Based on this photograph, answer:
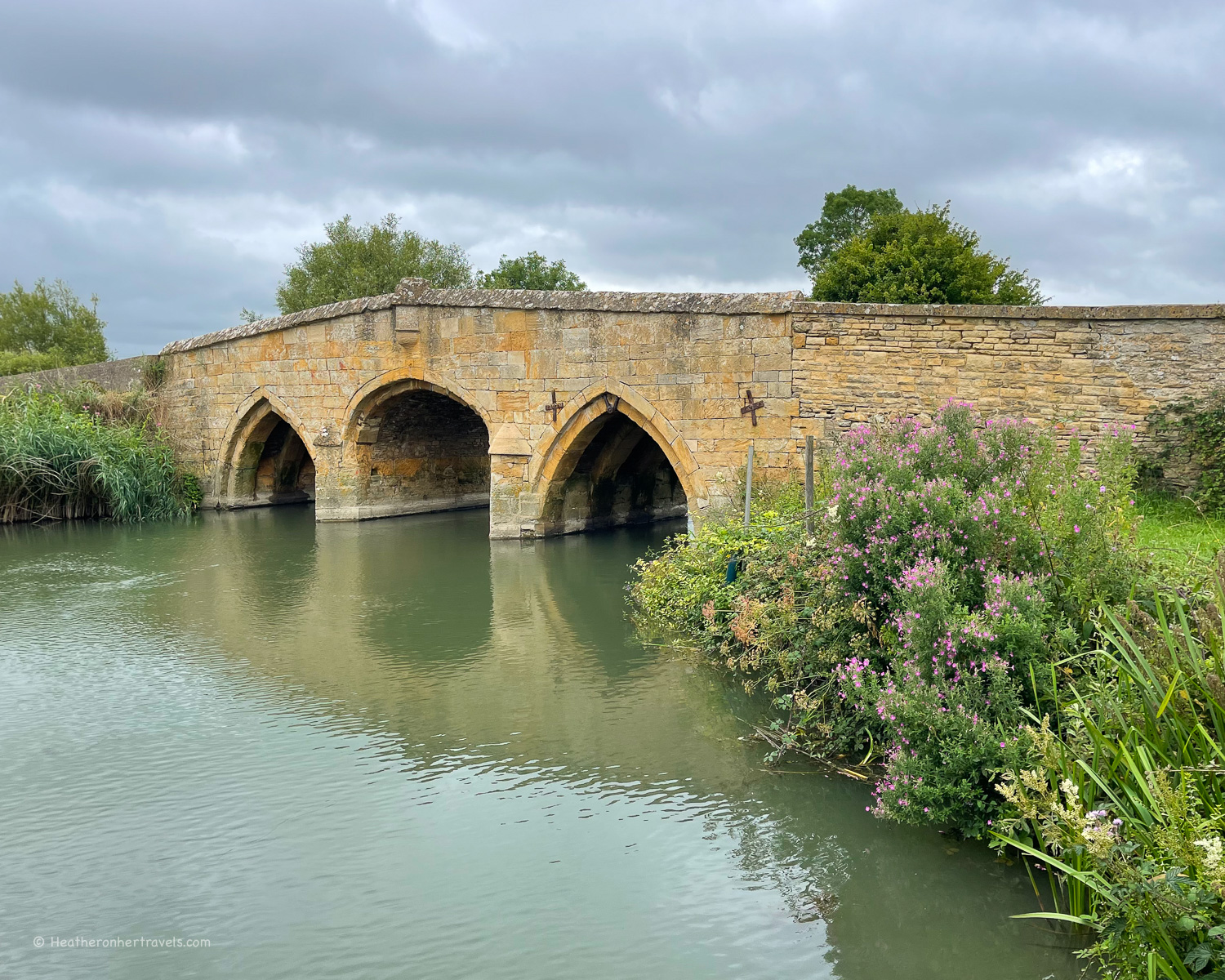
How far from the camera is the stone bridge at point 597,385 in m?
10.5

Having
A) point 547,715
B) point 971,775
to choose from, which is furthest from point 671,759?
point 971,775

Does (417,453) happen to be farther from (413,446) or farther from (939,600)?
(939,600)

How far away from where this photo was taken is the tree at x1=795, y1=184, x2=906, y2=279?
29.4 meters

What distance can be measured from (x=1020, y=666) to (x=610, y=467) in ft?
35.4

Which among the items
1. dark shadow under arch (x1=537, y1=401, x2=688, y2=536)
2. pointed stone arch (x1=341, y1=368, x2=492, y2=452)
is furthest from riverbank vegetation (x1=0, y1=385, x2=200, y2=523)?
dark shadow under arch (x1=537, y1=401, x2=688, y2=536)

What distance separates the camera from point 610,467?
49.3 ft

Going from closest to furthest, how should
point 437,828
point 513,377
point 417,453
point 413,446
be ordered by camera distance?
point 437,828, point 513,377, point 413,446, point 417,453

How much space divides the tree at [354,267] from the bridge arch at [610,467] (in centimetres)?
1872

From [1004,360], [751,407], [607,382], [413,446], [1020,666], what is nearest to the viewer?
[1020,666]

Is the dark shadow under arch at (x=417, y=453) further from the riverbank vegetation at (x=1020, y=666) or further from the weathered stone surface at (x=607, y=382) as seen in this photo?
the riverbank vegetation at (x=1020, y=666)

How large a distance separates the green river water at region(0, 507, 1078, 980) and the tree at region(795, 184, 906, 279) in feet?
78.8

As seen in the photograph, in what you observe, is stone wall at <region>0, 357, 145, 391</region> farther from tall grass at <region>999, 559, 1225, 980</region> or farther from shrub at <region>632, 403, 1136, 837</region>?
tall grass at <region>999, 559, 1225, 980</region>

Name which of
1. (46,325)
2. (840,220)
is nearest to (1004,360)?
(840,220)

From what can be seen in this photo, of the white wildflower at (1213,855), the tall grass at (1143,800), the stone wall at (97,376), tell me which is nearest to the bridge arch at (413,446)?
the stone wall at (97,376)
